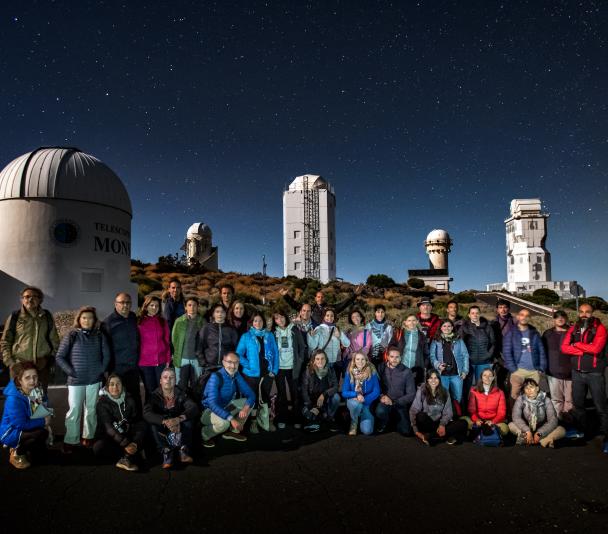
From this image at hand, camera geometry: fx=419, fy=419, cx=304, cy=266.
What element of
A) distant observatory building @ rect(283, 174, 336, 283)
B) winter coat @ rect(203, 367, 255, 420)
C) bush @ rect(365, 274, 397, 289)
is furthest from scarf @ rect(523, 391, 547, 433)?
distant observatory building @ rect(283, 174, 336, 283)

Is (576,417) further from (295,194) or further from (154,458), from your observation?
(295,194)

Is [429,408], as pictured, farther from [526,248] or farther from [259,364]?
[526,248]

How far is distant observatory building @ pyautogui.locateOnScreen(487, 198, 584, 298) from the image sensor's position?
189 ft

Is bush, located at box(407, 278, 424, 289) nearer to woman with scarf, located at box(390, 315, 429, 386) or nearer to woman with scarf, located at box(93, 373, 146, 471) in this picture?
woman with scarf, located at box(390, 315, 429, 386)

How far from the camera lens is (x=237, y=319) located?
6062mm

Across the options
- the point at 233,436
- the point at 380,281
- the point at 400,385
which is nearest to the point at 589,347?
the point at 400,385

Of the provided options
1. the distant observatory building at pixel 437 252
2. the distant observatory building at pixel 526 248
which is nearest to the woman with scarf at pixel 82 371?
the distant observatory building at pixel 437 252

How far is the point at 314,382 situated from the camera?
5.89 meters

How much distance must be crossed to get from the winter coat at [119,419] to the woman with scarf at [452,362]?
3.82 metres

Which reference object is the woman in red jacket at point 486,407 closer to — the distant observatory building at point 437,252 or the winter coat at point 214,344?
the winter coat at point 214,344

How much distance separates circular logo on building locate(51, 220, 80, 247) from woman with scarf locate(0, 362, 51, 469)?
11.1 m

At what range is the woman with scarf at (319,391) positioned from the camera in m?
5.75

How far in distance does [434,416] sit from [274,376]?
2.17m

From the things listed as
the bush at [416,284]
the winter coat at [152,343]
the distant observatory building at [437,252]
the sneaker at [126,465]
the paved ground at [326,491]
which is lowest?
the paved ground at [326,491]
